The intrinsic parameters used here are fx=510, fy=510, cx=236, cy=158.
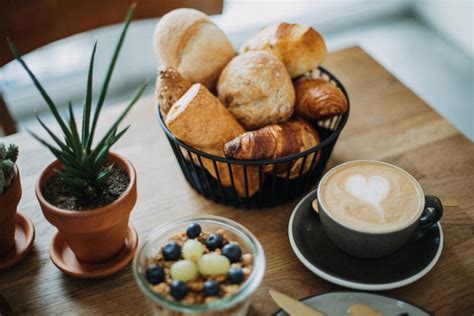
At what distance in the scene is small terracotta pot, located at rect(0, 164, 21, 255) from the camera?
0.68 metres

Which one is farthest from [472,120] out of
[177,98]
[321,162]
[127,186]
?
[127,186]

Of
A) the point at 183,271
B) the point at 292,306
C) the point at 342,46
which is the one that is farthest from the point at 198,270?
the point at 342,46

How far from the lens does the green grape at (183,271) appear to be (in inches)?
22.6

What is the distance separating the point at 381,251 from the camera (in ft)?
2.22

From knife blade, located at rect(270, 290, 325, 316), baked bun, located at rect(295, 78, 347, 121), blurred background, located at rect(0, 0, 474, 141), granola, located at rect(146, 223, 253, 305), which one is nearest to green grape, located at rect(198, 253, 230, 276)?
granola, located at rect(146, 223, 253, 305)

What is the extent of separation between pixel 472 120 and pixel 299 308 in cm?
157

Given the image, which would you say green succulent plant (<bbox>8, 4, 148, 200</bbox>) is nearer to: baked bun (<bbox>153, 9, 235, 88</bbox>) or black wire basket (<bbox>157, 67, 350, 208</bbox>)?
black wire basket (<bbox>157, 67, 350, 208</bbox>)

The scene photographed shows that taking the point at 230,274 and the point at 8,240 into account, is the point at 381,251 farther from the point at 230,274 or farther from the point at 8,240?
the point at 8,240

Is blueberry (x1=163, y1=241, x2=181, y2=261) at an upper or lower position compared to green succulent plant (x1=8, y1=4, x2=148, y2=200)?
lower

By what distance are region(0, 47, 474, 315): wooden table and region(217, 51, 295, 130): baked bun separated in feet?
0.48

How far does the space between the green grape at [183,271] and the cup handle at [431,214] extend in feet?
1.07

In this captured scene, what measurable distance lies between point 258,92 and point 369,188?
23 cm

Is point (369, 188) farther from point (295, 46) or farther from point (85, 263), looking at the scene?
point (85, 263)

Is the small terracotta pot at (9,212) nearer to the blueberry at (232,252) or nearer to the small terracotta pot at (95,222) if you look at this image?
the small terracotta pot at (95,222)
